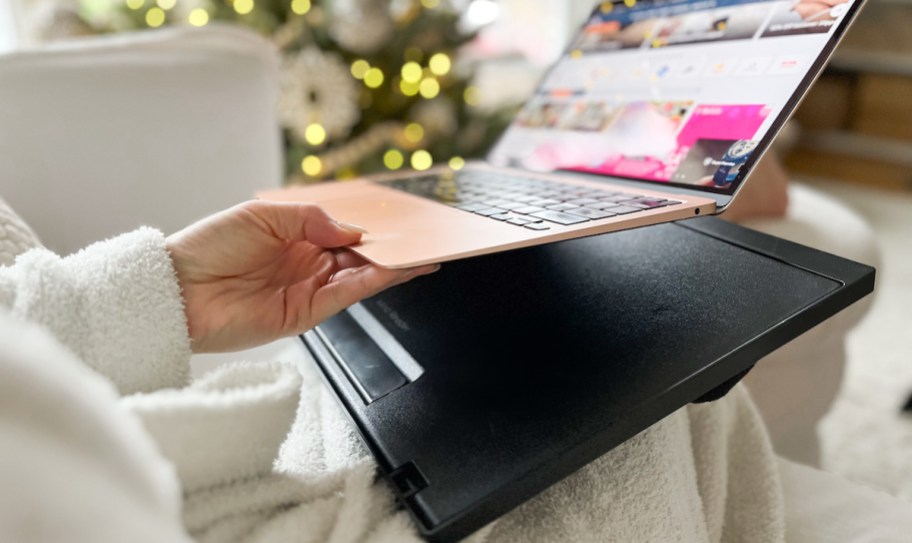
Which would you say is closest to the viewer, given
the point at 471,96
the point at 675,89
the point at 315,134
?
the point at 675,89

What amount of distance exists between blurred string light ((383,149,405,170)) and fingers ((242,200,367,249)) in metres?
1.22

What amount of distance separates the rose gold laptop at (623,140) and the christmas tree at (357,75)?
2.60 feet

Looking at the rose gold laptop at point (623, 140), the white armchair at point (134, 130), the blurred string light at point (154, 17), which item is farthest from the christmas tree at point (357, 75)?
the rose gold laptop at point (623, 140)

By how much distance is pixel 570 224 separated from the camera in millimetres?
428

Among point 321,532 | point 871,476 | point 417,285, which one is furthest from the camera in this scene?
point 871,476

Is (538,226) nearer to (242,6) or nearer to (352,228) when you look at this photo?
(352,228)

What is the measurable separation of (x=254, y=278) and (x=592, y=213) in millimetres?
259

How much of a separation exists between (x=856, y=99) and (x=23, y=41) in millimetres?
2795

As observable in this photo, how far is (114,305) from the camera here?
1.27ft

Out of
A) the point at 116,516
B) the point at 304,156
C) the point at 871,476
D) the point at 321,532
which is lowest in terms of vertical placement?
the point at 871,476

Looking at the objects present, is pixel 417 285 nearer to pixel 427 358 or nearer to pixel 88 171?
pixel 427 358

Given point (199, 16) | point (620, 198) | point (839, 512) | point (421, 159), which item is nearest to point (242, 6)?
point (199, 16)

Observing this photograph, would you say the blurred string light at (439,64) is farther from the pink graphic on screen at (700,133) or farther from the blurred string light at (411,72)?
the pink graphic on screen at (700,133)

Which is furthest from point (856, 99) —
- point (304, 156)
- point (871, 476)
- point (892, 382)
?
point (304, 156)
